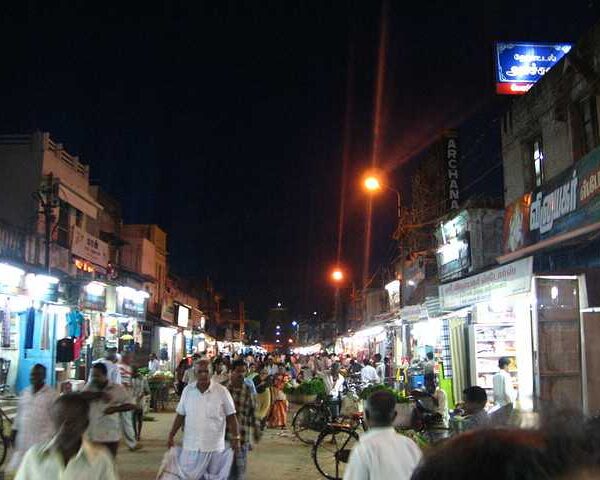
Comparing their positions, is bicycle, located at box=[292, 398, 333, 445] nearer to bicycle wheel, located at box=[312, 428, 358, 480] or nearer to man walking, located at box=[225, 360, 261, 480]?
bicycle wheel, located at box=[312, 428, 358, 480]

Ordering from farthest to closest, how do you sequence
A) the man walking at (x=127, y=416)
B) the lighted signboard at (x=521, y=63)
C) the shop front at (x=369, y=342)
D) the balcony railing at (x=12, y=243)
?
the shop front at (x=369, y=342)
the lighted signboard at (x=521, y=63)
the balcony railing at (x=12, y=243)
the man walking at (x=127, y=416)

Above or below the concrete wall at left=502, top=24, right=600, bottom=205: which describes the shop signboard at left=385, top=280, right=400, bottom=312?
below

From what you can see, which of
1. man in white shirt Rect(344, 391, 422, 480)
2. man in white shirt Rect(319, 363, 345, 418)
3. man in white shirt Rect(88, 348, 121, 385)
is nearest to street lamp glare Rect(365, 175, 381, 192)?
man in white shirt Rect(319, 363, 345, 418)

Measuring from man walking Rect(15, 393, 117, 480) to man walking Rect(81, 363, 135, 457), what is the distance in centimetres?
394

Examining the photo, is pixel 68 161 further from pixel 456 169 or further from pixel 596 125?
pixel 596 125

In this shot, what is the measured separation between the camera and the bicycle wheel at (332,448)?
11.0 meters

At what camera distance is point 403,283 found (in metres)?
29.8

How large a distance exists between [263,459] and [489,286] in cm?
555

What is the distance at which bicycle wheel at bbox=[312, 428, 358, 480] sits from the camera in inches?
435

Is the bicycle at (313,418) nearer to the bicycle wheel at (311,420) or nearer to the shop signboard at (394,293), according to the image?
the bicycle wheel at (311,420)

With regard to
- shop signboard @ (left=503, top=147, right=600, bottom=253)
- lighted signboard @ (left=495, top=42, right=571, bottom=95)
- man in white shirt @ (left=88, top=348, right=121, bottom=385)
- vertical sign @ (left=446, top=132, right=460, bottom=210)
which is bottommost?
man in white shirt @ (left=88, top=348, right=121, bottom=385)

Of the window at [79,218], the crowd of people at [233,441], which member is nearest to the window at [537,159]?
the crowd of people at [233,441]

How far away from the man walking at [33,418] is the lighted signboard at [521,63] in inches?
693

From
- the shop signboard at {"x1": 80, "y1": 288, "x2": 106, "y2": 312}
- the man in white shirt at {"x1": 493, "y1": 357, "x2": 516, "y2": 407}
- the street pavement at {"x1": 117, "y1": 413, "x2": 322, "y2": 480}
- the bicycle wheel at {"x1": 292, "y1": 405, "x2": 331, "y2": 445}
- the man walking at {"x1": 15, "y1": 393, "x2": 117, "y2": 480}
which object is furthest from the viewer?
the shop signboard at {"x1": 80, "y1": 288, "x2": 106, "y2": 312}
